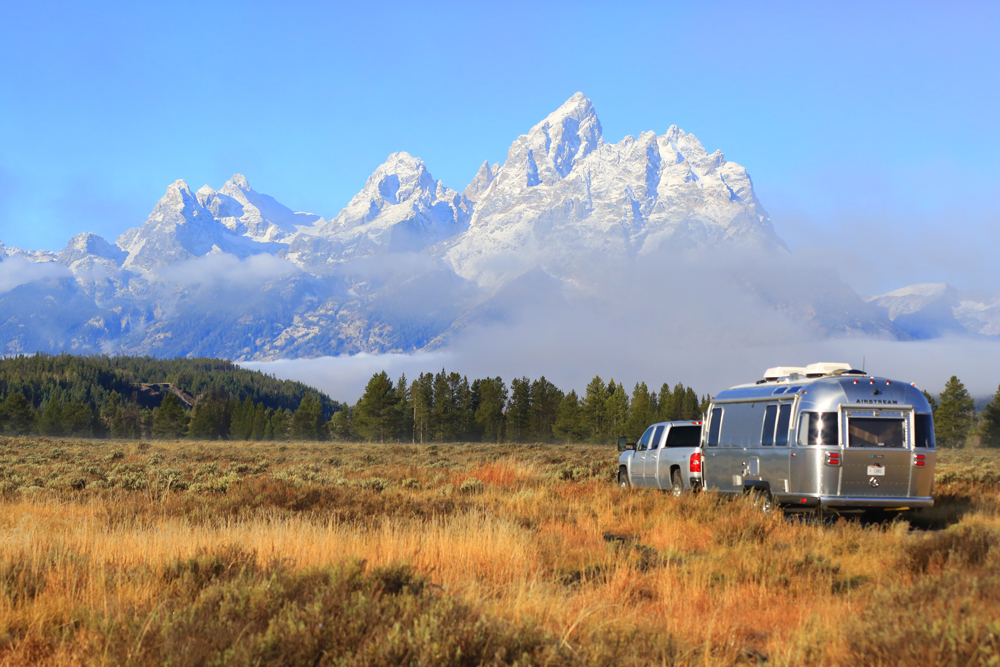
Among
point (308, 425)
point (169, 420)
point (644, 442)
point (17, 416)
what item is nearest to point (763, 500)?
point (644, 442)

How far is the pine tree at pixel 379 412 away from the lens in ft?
335

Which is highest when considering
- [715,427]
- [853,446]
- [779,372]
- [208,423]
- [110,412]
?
[779,372]

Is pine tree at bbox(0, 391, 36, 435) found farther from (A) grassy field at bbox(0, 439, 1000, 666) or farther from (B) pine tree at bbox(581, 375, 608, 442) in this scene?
(A) grassy field at bbox(0, 439, 1000, 666)

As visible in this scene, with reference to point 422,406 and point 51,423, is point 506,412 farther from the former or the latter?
point 51,423

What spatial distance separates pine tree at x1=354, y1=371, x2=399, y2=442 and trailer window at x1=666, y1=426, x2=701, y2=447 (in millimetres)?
87738

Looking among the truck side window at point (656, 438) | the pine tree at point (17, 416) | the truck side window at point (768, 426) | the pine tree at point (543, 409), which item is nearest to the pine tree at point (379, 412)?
the pine tree at point (543, 409)

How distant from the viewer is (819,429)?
11531 mm

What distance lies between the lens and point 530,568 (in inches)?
296

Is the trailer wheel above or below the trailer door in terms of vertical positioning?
below

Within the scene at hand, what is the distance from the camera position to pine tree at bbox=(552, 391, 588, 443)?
9775 centimetres

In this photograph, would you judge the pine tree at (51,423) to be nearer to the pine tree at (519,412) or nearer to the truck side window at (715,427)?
the pine tree at (519,412)

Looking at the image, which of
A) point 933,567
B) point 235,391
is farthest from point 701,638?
point 235,391

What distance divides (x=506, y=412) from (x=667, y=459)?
91.0 meters

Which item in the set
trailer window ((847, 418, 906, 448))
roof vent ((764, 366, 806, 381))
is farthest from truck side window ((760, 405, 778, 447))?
trailer window ((847, 418, 906, 448))
